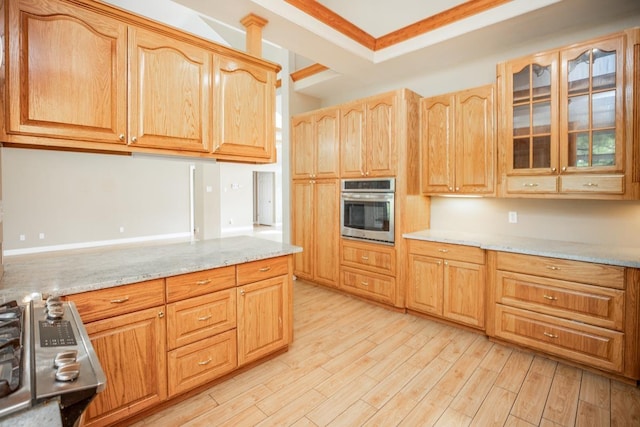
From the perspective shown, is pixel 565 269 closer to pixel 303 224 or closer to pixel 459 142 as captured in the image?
pixel 459 142

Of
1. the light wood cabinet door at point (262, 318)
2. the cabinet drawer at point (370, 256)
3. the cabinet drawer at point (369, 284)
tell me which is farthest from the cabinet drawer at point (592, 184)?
the light wood cabinet door at point (262, 318)

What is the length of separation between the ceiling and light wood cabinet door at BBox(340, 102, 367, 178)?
20.9 inches

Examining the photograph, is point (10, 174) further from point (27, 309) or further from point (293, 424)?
point (293, 424)

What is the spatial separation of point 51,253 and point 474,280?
26.2ft

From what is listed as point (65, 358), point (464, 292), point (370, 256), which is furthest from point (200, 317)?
point (464, 292)

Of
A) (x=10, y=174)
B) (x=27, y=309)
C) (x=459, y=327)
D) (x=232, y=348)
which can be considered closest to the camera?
(x=27, y=309)

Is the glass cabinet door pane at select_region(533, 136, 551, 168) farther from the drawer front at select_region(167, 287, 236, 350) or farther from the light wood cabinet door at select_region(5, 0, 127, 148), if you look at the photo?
the light wood cabinet door at select_region(5, 0, 127, 148)

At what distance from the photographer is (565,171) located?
2.49 metres

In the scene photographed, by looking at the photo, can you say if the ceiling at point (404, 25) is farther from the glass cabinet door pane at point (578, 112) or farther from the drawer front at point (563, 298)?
the drawer front at point (563, 298)

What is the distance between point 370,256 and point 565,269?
5.87ft

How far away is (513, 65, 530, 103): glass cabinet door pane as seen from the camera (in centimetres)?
268

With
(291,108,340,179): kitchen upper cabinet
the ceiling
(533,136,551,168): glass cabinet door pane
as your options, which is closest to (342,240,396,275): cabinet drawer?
(291,108,340,179): kitchen upper cabinet

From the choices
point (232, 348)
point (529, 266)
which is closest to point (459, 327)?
point (529, 266)

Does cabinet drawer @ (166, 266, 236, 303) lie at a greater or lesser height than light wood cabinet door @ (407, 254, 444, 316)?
greater
